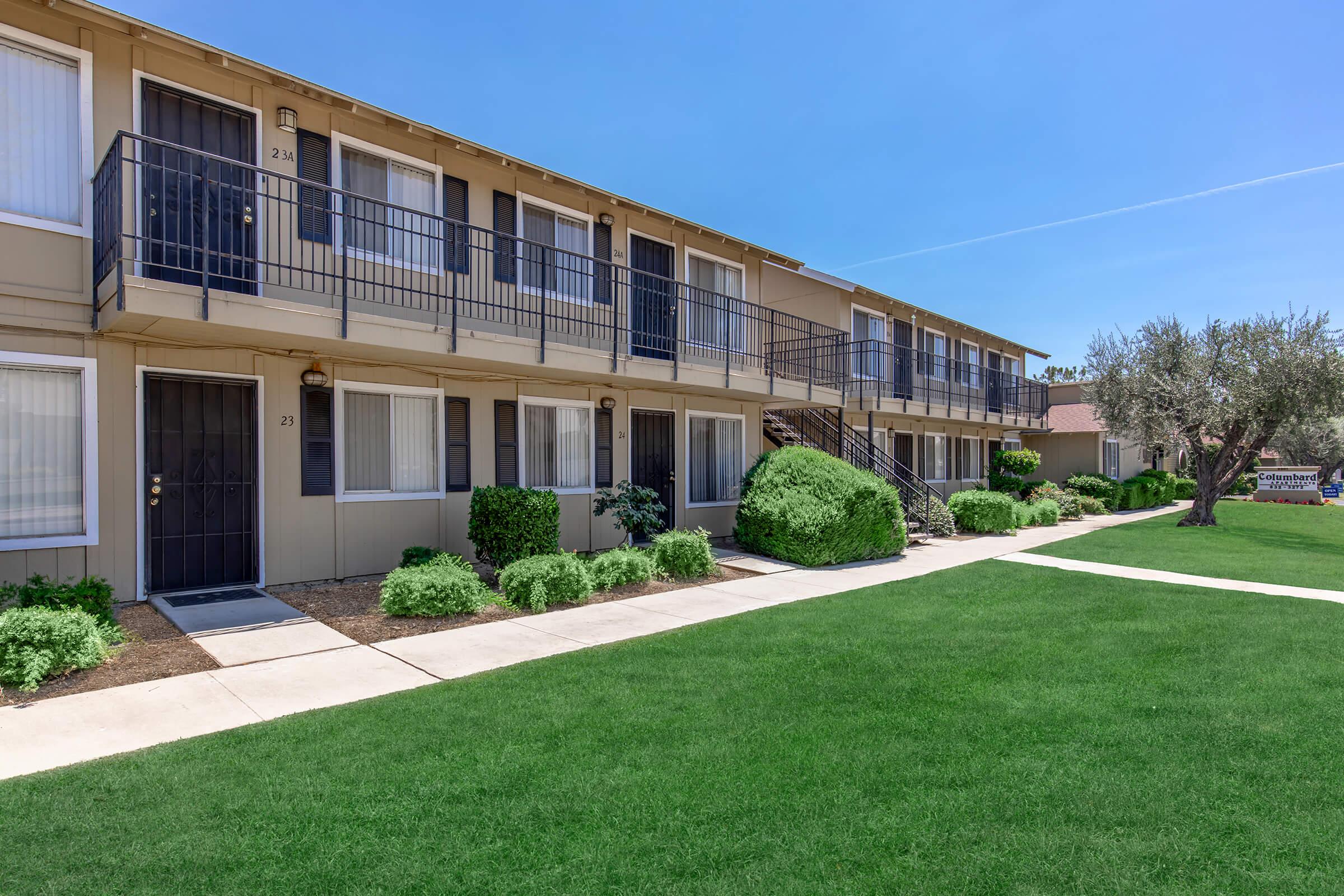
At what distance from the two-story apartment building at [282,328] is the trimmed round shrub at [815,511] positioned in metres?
1.41

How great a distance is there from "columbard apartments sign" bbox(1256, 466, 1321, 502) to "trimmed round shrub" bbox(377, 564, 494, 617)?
1373 inches

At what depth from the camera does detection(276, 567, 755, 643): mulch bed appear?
23.3 ft

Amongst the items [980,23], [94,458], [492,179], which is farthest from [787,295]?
[94,458]

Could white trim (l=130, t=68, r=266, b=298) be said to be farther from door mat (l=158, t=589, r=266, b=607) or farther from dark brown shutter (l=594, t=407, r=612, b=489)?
dark brown shutter (l=594, t=407, r=612, b=489)

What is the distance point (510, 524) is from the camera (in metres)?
9.24

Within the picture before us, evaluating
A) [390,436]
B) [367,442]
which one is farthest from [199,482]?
[390,436]

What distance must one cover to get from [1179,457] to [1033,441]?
38.1 ft

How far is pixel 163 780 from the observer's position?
373 centimetres

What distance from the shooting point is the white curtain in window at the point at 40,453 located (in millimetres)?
6773

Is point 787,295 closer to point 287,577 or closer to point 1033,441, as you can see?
point 287,577

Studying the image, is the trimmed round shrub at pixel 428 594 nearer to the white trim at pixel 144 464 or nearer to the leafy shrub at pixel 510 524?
the leafy shrub at pixel 510 524

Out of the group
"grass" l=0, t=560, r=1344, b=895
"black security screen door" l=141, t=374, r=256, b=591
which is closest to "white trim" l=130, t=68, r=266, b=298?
"black security screen door" l=141, t=374, r=256, b=591

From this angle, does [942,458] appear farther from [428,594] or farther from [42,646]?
[42,646]

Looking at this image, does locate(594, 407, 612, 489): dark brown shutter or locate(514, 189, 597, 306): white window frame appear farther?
locate(594, 407, 612, 489): dark brown shutter
